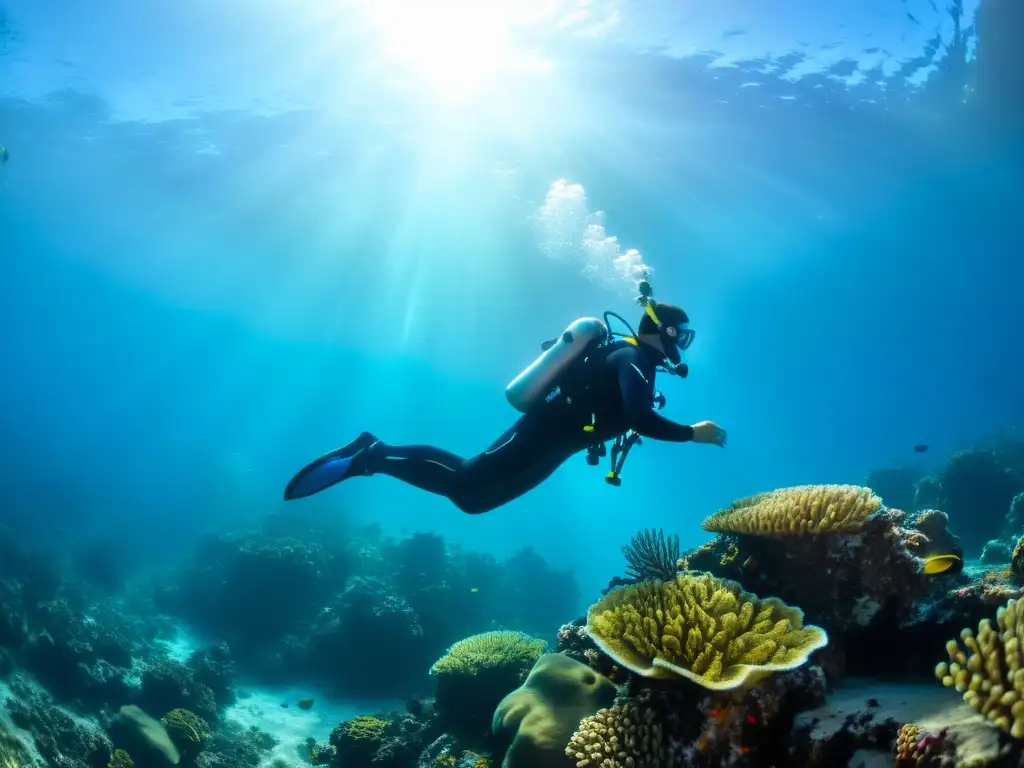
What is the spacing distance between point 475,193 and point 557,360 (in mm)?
30560

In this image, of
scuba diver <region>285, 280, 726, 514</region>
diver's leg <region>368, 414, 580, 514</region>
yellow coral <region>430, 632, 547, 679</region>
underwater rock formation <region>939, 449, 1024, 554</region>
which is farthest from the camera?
underwater rock formation <region>939, 449, 1024, 554</region>

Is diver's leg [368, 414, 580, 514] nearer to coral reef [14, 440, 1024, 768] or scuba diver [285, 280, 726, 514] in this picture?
scuba diver [285, 280, 726, 514]

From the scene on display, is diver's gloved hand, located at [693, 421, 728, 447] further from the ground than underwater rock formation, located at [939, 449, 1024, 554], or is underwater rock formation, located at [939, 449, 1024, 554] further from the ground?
underwater rock formation, located at [939, 449, 1024, 554]

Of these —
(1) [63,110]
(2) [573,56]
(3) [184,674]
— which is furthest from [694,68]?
(1) [63,110]

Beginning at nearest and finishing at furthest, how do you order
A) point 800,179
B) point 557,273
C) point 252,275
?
point 800,179, point 557,273, point 252,275

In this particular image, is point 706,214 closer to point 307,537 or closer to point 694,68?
point 694,68

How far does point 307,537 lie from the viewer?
93.2 feet

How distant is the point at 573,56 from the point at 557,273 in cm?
1886

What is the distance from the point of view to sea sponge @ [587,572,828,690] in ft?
11.3

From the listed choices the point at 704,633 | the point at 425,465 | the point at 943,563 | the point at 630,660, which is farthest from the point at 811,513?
the point at 425,465

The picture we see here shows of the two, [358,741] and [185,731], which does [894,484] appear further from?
[185,731]

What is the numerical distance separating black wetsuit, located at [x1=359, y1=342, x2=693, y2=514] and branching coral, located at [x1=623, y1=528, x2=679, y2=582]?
111cm

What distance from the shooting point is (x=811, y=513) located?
4.82 meters

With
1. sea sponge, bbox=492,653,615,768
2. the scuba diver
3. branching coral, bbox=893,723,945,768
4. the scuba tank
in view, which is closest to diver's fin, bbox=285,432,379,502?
the scuba diver
